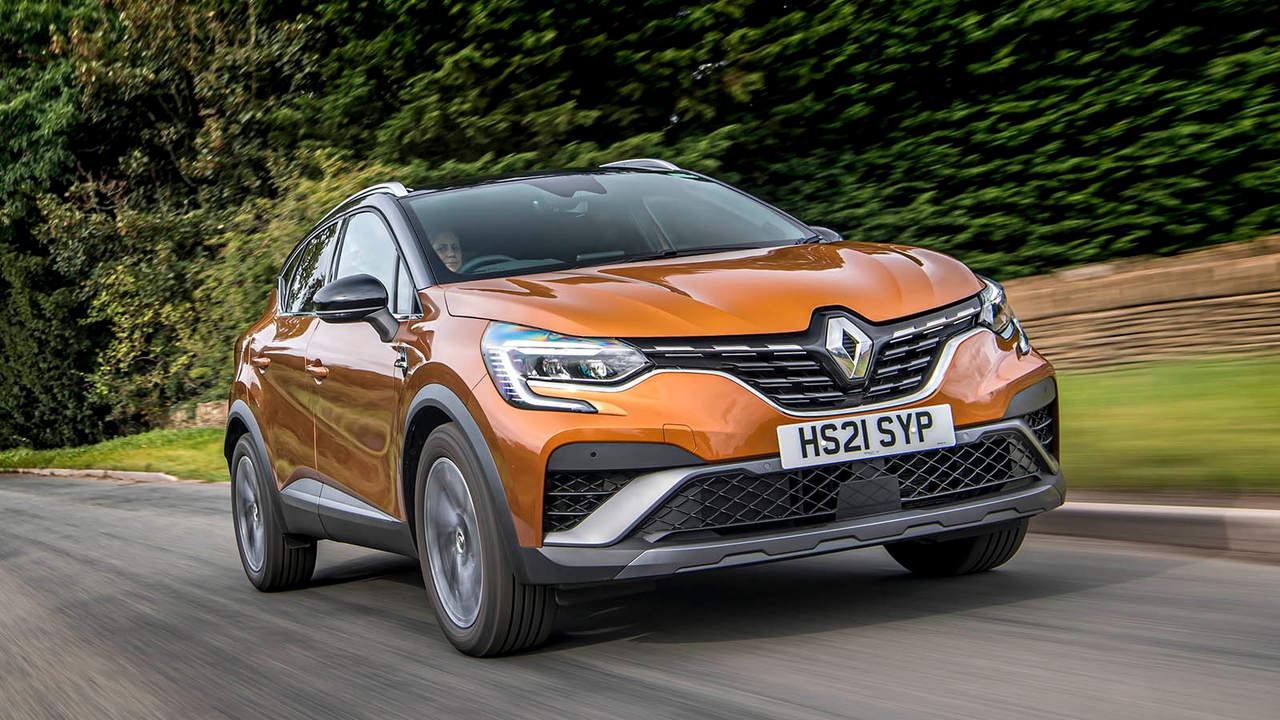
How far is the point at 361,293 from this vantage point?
16.9 feet

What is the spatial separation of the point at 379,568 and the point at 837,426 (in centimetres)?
394

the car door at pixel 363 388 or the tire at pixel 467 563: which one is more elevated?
the car door at pixel 363 388

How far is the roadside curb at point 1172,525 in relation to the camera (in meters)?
5.32

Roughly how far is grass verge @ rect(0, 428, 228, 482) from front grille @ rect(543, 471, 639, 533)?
43.4 feet

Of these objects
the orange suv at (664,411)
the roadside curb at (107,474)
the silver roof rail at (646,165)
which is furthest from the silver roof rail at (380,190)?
the roadside curb at (107,474)

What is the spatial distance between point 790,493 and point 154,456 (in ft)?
61.1

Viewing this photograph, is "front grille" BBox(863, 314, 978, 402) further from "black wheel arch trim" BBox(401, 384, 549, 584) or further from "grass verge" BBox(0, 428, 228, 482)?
"grass verge" BBox(0, 428, 228, 482)

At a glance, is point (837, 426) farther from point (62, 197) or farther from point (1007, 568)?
point (62, 197)

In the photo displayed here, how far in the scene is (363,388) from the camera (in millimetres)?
5387

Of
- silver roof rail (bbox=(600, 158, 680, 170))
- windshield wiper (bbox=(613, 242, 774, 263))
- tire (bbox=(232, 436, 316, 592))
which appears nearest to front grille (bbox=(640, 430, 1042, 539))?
windshield wiper (bbox=(613, 242, 774, 263))

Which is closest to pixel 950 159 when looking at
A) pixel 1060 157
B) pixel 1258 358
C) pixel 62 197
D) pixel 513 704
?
pixel 1060 157

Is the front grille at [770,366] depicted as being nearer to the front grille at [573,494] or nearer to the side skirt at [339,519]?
the front grille at [573,494]

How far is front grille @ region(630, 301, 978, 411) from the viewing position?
4.23 m

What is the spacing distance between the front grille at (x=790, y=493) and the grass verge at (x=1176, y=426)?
7.63ft
